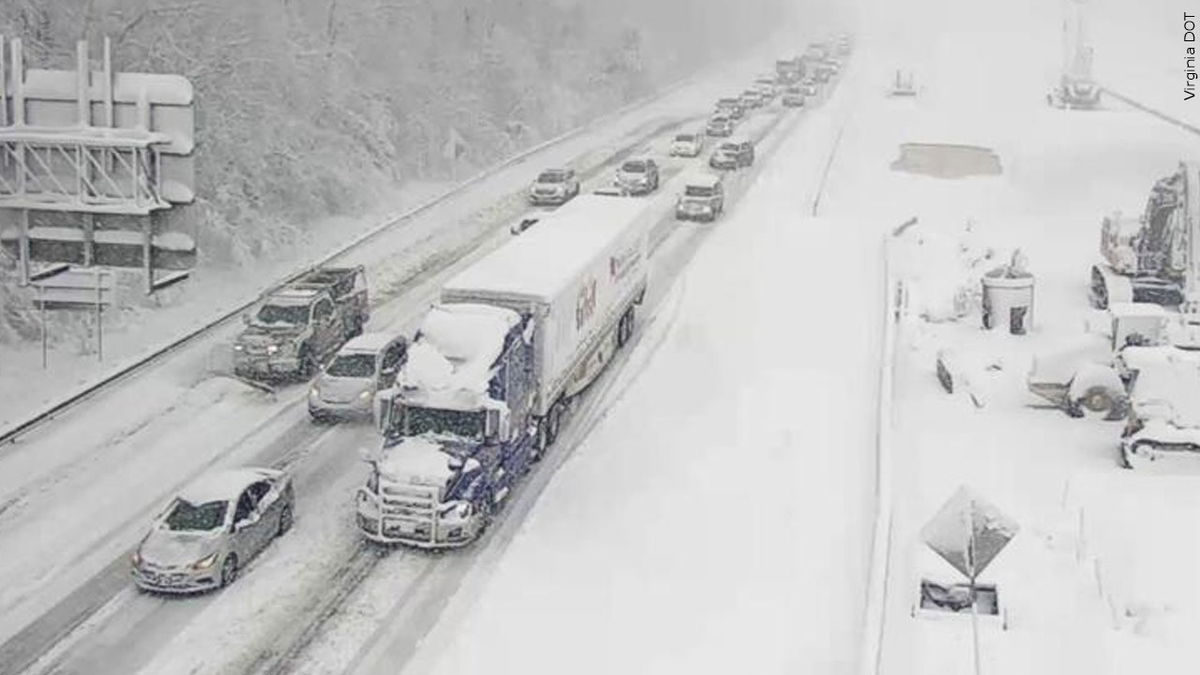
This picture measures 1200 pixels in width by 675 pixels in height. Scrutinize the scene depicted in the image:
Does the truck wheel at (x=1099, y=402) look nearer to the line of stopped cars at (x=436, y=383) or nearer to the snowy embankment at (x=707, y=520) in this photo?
the snowy embankment at (x=707, y=520)

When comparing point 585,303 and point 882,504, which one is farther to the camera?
point 585,303

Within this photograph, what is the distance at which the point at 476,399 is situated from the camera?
24734mm

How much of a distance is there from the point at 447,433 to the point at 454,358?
4.22 feet

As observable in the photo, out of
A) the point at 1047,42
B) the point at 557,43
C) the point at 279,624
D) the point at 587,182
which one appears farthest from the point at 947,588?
the point at 1047,42

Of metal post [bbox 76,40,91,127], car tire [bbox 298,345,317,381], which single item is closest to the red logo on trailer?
car tire [bbox 298,345,317,381]

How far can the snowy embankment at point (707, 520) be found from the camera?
21.5 meters

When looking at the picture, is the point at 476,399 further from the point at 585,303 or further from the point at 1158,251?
the point at 1158,251

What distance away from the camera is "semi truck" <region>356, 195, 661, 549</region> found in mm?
24312

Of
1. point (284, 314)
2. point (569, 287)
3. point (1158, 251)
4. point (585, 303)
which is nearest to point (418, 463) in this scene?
point (569, 287)

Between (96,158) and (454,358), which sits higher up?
(96,158)

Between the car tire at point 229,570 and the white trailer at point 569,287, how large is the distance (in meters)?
6.29

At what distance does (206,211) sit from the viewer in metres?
42.7

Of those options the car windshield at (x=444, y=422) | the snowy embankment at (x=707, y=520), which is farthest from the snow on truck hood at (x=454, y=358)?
the snowy embankment at (x=707, y=520)

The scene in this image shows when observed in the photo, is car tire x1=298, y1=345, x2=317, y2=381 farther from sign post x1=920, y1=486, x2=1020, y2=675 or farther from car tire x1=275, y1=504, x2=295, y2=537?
sign post x1=920, y1=486, x2=1020, y2=675
